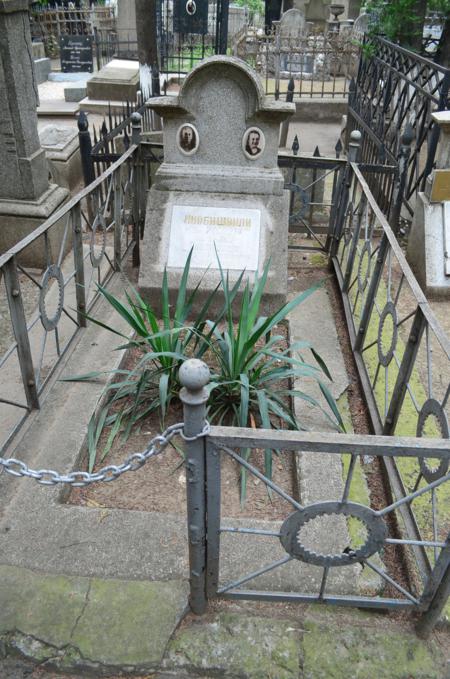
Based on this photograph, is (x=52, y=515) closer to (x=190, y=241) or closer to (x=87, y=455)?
(x=87, y=455)

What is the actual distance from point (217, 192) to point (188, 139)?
0.44 m

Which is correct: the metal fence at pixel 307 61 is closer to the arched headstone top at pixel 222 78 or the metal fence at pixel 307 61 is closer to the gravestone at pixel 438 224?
the gravestone at pixel 438 224

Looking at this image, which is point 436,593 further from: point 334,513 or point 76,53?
point 76,53

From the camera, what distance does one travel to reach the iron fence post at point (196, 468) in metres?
1.44

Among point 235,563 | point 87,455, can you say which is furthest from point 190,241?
point 235,563

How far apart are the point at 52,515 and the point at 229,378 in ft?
3.63

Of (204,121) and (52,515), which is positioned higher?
(204,121)

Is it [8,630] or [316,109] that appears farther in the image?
[316,109]

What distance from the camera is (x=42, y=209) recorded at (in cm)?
485

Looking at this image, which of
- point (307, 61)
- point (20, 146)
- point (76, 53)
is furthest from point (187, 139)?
point (307, 61)

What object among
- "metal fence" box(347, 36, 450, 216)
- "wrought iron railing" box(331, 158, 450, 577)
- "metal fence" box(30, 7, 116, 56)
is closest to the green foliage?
"wrought iron railing" box(331, 158, 450, 577)

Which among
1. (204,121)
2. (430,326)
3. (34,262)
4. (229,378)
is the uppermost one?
(204,121)

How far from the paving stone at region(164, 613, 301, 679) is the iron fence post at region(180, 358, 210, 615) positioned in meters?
0.10

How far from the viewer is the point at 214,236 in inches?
158
